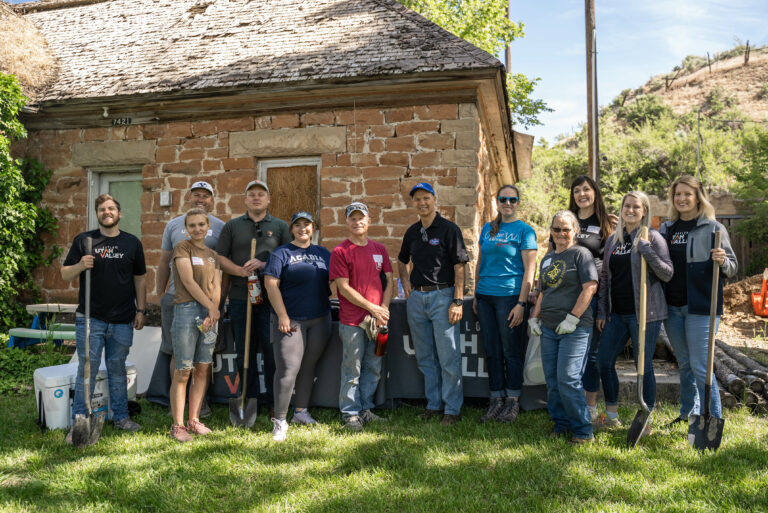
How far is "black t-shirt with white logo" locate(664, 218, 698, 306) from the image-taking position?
404 centimetres

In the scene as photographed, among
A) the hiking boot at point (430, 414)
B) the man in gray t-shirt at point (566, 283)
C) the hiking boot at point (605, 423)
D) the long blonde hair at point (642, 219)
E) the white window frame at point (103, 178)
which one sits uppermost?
the white window frame at point (103, 178)

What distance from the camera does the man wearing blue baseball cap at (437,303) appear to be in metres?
4.54

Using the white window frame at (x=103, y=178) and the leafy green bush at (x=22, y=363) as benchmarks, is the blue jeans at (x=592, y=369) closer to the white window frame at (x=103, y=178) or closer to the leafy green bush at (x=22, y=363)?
the leafy green bush at (x=22, y=363)

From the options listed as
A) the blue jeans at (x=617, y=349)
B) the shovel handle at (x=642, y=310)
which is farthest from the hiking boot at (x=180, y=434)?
the shovel handle at (x=642, y=310)

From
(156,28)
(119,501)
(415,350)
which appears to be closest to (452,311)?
(415,350)

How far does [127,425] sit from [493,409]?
3123 millimetres

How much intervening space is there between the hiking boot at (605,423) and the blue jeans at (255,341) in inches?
109

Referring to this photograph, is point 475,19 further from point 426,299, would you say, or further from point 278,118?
point 426,299

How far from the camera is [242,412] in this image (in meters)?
4.71

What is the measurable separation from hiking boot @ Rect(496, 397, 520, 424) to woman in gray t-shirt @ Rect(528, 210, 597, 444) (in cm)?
43

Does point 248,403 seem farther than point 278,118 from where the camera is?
No

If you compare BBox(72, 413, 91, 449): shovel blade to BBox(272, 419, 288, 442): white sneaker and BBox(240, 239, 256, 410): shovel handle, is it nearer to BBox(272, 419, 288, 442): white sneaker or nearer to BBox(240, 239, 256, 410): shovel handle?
BBox(240, 239, 256, 410): shovel handle

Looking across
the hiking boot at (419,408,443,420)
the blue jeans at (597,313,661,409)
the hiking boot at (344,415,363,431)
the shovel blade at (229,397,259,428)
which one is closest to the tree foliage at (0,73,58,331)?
the shovel blade at (229,397,259,428)

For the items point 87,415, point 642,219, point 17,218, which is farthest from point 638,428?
point 17,218
